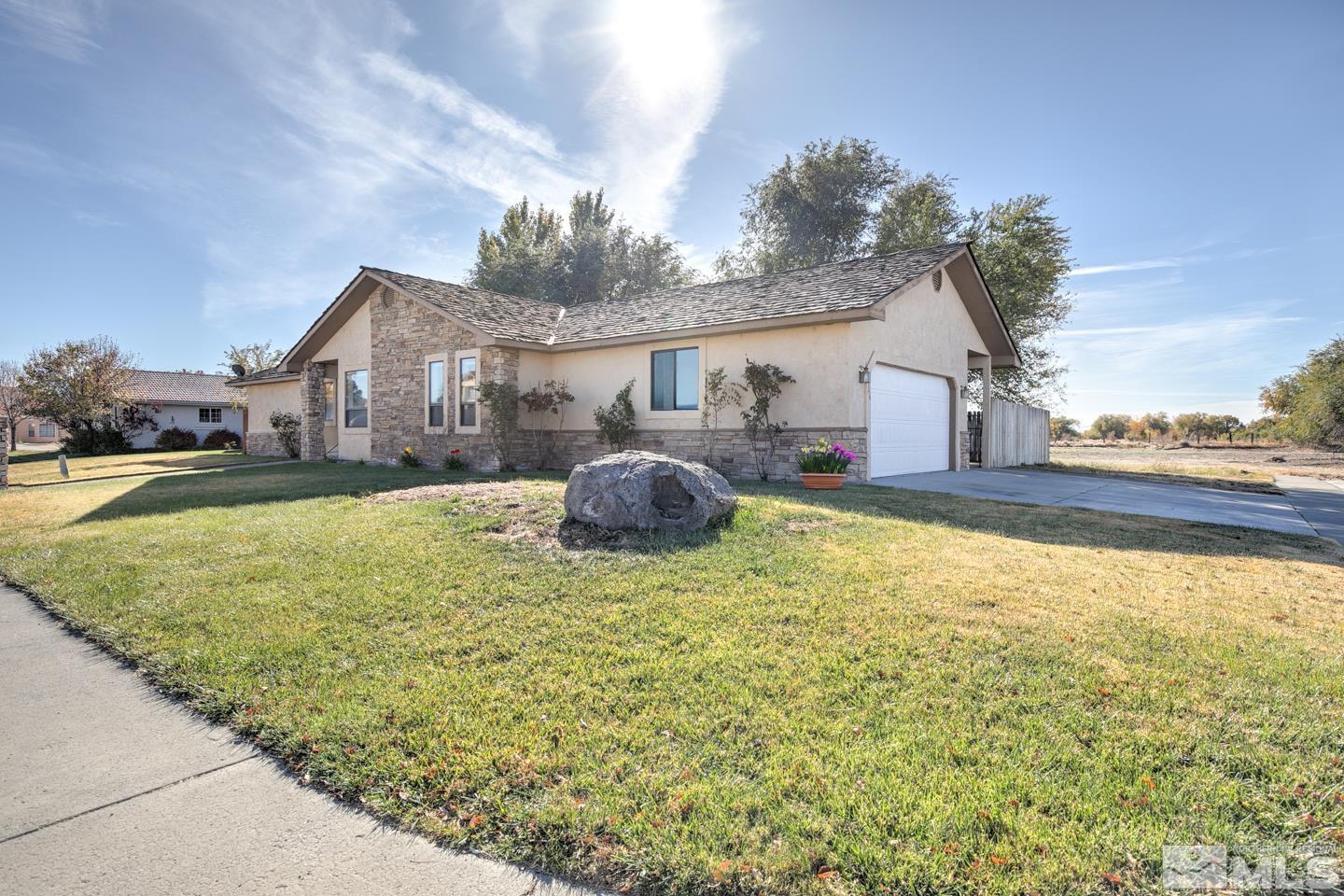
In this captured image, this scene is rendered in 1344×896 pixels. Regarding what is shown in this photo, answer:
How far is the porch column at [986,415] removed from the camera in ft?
55.0

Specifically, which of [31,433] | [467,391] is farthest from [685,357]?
[31,433]

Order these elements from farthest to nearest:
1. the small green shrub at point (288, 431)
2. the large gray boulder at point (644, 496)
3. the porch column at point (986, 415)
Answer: the small green shrub at point (288, 431)
the porch column at point (986, 415)
the large gray boulder at point (644, 496)

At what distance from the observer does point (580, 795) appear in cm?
217

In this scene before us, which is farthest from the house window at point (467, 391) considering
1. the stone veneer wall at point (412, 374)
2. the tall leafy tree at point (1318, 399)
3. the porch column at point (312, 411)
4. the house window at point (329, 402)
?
the tall leafy tree at point (1318, 399)

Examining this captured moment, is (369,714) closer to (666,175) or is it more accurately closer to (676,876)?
(676,876)

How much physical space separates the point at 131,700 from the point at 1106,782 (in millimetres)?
4629

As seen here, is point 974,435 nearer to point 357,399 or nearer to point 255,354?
point 357,399

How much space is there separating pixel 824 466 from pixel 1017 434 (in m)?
11.8

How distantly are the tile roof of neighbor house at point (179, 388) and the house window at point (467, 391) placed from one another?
25.3 m

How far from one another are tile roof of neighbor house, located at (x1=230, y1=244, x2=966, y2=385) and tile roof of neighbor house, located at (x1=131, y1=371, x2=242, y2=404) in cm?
2444

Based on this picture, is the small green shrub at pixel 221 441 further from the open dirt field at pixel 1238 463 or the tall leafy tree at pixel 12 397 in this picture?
the open dirt field at pixel 1238 463

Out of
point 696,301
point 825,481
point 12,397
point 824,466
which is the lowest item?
point 825,481

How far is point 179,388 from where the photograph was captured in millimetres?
35781
